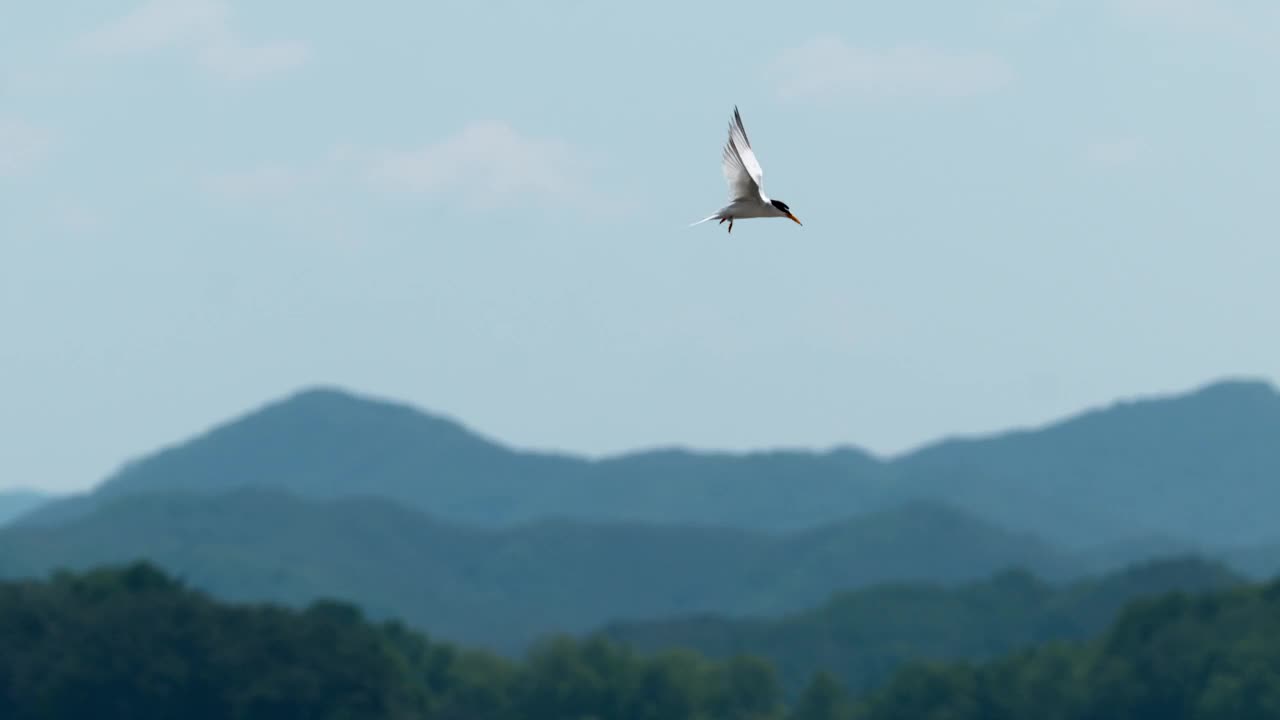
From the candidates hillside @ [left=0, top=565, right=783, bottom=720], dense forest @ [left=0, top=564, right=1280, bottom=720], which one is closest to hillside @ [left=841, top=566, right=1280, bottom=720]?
dense forest @ [left=0, top=564, right=1280, bottom=720]

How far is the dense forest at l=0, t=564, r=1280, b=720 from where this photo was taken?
10944 cm

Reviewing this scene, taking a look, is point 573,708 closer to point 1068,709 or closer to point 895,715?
point 895,715

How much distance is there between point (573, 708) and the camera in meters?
126

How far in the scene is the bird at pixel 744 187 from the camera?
14.9 metres

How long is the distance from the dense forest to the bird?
314 ft

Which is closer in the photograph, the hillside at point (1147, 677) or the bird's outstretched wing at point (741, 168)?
the bird's outstretched wing at point (741, 168)

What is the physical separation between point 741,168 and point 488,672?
12824 cm

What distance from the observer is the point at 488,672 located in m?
140

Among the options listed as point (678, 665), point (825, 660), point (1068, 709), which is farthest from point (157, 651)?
point (825, 660)

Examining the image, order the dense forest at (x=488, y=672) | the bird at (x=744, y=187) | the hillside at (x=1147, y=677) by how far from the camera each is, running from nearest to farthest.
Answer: the bird at (x=744, y=187), the dense forest at (x=488, y=672), the hillside at (x=1147, y=677)

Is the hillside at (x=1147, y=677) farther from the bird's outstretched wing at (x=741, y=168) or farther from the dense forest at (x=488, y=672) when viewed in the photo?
the bird's outstretched wing at (x=741, y=168)

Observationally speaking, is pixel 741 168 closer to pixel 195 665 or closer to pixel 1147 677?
pixel 195 665

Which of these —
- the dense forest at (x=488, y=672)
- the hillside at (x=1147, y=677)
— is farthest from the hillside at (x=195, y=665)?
the hillside at (x=1147, y=677)

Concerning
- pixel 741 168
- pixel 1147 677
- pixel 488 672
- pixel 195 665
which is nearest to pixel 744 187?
pixel 741 168
